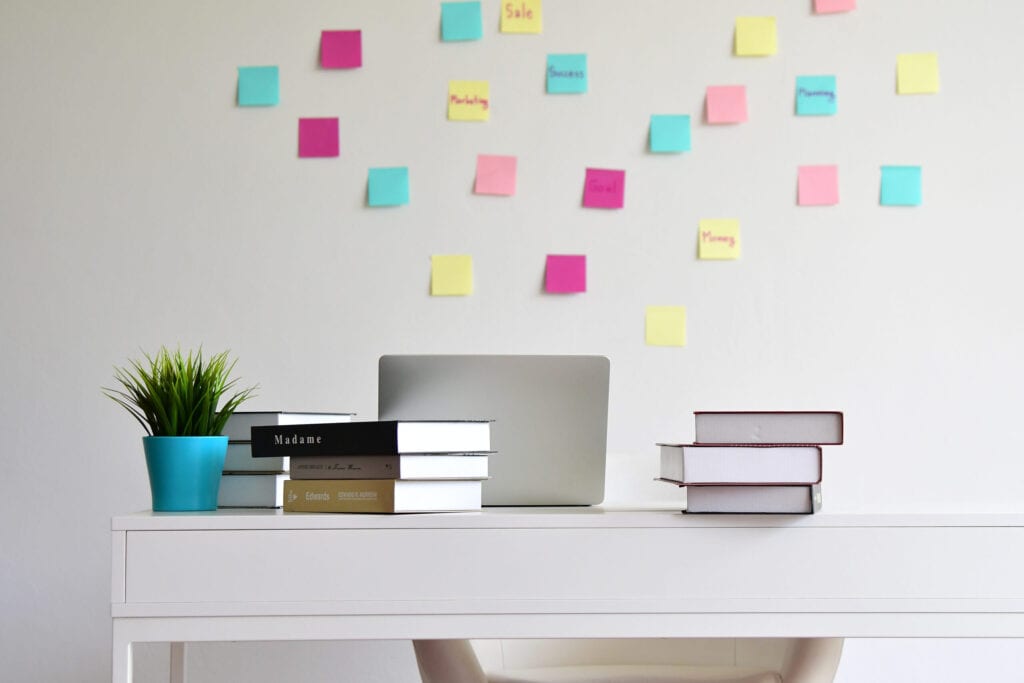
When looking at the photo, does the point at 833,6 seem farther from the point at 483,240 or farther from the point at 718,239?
the point at 483,240

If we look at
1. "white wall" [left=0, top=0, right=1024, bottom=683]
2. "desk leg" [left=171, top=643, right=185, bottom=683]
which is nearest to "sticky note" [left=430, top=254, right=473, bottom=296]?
"white wall" [left=0, top=0, right=1024, bottom=683]

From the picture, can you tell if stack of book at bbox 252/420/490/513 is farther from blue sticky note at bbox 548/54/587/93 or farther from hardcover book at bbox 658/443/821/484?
blue sticky note at bbox 548/54/587/93

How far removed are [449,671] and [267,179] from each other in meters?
1.13

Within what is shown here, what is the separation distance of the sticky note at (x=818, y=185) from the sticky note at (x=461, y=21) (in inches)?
28.4

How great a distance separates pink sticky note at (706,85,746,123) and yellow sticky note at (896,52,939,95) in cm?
32

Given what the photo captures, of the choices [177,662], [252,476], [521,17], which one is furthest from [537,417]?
[521,17]

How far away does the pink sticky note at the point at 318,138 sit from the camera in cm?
223

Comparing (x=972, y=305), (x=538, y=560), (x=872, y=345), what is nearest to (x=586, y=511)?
(x=538, y=560)

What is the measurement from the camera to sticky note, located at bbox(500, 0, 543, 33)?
7.34 ft

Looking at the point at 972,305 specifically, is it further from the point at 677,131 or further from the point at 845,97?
the point at 677,131

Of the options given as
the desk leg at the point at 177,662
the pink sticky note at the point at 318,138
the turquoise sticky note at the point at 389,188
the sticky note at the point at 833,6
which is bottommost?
the desk leg at the point at 177,662

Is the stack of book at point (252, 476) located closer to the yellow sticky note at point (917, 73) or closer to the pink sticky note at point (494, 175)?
the pink sticky note at point (494, 175)

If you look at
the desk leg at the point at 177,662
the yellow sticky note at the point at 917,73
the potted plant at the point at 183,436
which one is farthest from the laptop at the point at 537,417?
the yellow sticky note at the point at 917,73

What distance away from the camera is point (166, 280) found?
2.22 meters
